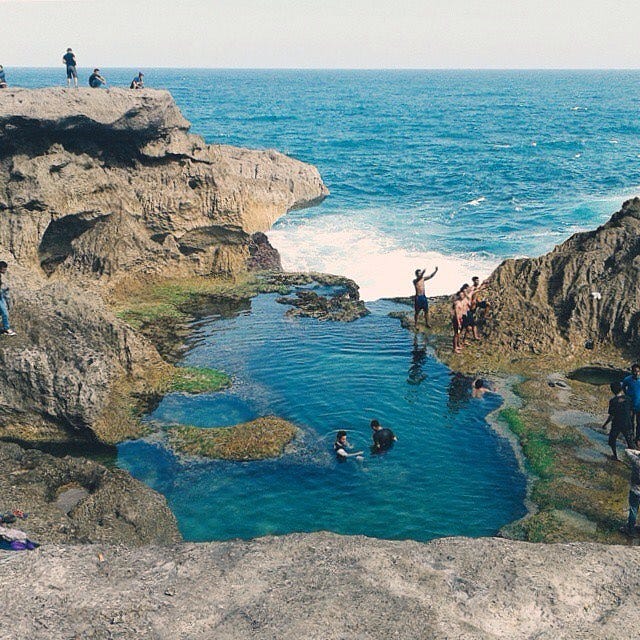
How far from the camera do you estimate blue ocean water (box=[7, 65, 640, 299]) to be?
1593 inches

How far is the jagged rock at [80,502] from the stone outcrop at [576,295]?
42.9 ft

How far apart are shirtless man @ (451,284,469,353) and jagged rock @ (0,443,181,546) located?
11.5m

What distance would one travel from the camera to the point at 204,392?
20781mm

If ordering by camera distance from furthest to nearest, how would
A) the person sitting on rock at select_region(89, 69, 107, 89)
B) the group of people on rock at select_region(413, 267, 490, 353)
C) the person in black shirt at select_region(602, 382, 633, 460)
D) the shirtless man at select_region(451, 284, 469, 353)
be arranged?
the person sitting on rock at select_region(89, 69, 107, 89)
the group of people on rock at select_region(413, 267, 490, 353)
the shirtless man at select_region(451, 284, 469, 353)
the person in black shirt at select_region(602, 382, 633, 460)

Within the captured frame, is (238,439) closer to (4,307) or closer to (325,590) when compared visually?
(4,307)

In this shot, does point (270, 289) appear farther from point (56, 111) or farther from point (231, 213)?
point (56, 111)

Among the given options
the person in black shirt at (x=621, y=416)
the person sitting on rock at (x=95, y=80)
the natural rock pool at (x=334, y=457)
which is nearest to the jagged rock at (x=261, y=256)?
the natural rock pool at (x=334, y=457)

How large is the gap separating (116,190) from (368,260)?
14456mm

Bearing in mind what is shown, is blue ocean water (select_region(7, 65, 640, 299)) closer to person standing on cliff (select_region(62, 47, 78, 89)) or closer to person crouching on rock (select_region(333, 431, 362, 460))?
person standing on cliff (select_region(62, 47, 78, 89))

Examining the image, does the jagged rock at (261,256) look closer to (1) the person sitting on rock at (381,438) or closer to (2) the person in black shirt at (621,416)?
(1) the person sitting on rock at (381,438)

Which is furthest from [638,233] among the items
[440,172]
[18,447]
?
[440,172]

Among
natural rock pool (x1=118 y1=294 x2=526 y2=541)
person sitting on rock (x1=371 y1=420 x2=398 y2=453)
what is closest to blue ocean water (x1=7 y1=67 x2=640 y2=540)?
natural rock pool (x1=118 y1=294 x2=526 y2=541)

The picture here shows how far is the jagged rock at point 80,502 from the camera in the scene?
45.4ft

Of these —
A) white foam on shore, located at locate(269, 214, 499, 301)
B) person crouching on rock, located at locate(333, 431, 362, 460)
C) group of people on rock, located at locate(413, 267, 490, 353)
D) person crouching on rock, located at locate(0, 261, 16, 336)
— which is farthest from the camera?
white foam on shore, located at locate(269, 214, 499, 301)
